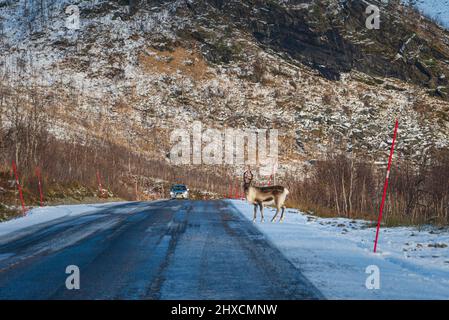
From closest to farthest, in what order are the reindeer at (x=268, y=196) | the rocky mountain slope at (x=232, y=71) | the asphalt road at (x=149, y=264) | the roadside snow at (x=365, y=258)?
the asphalt road at (x=149, y=264), the roadside snow at (x=365, y=258), the reindeer at (x=268, y=196), the rocky mountain slope at (x=232, y=71)

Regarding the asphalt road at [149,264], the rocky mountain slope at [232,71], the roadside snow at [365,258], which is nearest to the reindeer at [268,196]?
the roadside snow at [365,258]

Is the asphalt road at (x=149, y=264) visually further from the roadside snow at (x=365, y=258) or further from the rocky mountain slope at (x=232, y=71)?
the rocky mountain slope at (x=232, y=71)

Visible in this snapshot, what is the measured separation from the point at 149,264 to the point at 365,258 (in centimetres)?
380

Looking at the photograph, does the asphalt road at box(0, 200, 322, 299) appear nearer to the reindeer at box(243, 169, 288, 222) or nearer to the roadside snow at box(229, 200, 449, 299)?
the roadside snow at box(229, 200, 449, 299)

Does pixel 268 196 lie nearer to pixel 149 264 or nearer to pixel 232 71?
pixel 149 264

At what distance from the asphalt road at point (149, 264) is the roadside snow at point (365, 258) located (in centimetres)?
37

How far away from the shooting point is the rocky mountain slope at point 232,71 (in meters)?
95.8

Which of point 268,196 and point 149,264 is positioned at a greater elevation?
point 268,196

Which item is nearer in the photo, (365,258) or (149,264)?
(149,264)

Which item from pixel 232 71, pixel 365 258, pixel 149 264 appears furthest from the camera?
pixel 232 71

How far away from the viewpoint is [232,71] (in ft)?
394

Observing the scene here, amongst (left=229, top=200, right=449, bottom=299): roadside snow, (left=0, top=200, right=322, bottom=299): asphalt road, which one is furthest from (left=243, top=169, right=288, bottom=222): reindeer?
(left=0, top=200, right=322, bottom=299): asphalt road

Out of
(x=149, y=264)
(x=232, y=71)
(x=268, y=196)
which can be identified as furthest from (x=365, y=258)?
(x=232, y=71)
